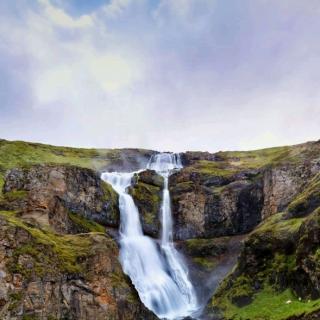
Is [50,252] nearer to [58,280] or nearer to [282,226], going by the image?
[58,280]

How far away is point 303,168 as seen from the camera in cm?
7012

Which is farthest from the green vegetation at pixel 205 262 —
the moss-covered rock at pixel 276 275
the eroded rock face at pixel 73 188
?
the moss-covered rock at pixel 276 275

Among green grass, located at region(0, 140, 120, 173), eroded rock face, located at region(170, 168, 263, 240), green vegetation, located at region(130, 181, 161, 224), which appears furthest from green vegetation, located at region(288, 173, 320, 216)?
green grass, located at region(0, 140, 120, 173)

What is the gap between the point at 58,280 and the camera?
118 ft

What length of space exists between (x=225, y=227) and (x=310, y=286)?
40.0m

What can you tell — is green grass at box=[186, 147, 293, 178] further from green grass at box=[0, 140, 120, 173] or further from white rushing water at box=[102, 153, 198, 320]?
green grass at box=[0, 140, 120, 173]

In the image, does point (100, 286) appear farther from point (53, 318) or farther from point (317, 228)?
point (317, 228)

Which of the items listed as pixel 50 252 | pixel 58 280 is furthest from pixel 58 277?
pixel 50 252

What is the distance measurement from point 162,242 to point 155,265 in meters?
10.4

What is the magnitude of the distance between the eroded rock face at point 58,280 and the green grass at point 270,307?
26.9 feet

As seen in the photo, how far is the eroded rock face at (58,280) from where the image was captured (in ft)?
110

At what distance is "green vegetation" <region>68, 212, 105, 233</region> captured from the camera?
65062 mm

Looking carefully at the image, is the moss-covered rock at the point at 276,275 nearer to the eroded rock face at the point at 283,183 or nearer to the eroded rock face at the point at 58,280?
the eroded rock face at the point at 58,280

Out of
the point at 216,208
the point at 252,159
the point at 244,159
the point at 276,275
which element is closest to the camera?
the point at 276,275
